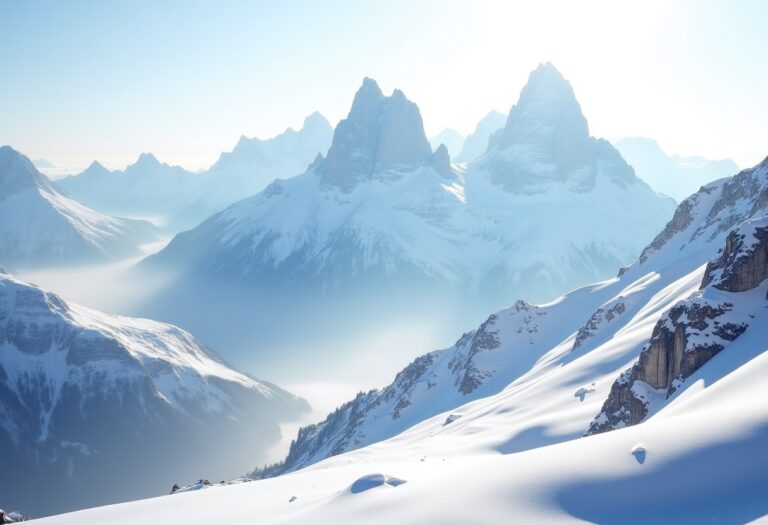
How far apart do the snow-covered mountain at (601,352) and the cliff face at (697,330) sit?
10 cm

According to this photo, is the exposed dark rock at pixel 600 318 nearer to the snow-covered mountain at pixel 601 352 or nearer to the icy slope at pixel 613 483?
the snow-covered mountain at pixel 601 352

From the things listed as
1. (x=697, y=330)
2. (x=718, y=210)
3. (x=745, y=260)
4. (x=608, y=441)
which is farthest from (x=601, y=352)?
(x=608, y=441)

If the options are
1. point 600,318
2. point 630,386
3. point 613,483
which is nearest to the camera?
point 613,483

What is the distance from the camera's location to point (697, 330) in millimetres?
52125

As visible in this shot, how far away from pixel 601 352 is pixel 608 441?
6412 cm

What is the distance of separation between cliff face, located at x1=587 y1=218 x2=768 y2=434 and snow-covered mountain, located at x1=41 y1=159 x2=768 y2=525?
0.15 meters

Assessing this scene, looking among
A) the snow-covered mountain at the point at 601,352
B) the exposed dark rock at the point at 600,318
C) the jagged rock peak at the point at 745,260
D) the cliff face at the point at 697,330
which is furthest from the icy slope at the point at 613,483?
the exposed dark rock at the point at 600,318

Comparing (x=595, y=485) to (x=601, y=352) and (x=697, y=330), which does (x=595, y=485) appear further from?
(x=601, y=352)

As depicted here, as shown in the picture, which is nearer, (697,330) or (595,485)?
(595,485)

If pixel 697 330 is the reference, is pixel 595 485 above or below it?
below

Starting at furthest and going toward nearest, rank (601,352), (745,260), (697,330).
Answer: (601,352)
(745,260)
(697,330)

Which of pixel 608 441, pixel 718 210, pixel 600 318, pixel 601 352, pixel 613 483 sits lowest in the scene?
pixel 613 483

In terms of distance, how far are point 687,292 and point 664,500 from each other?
220 feet

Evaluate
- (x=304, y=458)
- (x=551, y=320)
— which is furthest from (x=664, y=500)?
(x=304, y=458)
